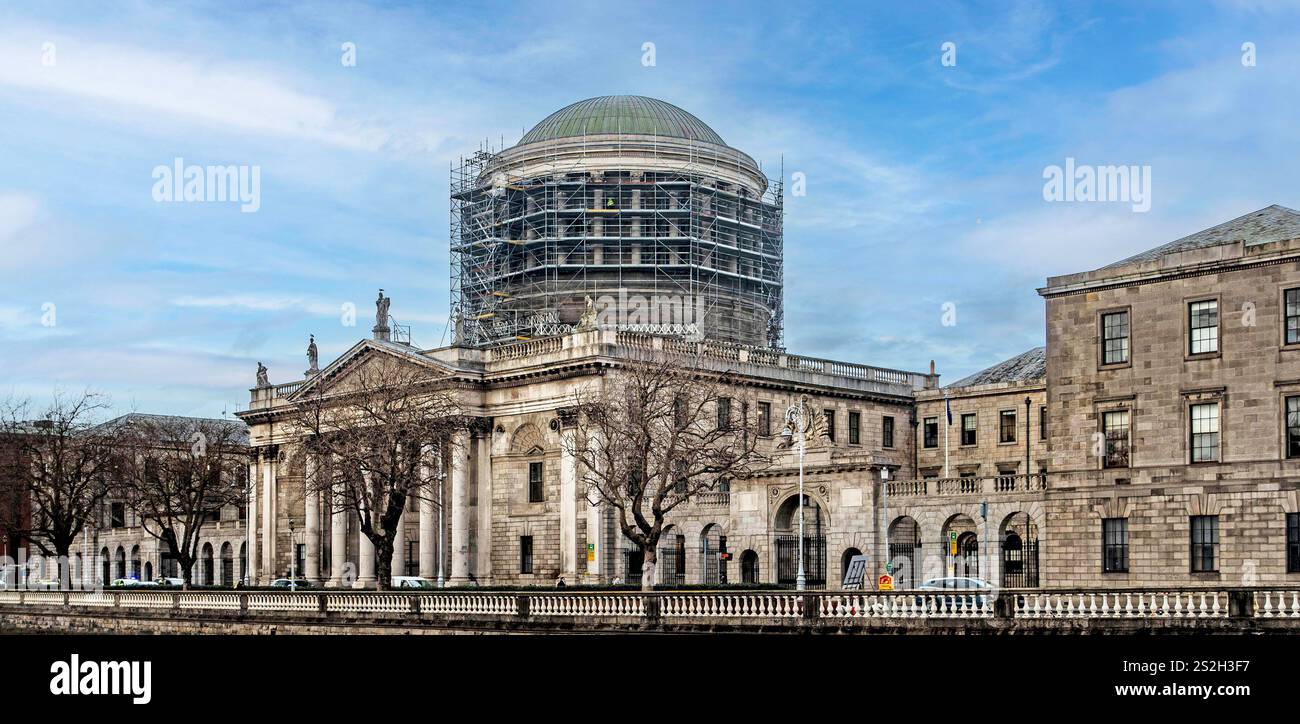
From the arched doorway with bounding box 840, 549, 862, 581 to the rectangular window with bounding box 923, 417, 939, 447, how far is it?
26.6m

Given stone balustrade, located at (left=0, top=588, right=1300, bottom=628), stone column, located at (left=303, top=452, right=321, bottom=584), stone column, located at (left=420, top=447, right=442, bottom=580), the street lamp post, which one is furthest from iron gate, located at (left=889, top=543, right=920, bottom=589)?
stone column, located at (left=303, top=452, right=321, bottom=584)

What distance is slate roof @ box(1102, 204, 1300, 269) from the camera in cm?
5384

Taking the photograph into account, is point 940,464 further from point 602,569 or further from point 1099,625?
point 1099,625

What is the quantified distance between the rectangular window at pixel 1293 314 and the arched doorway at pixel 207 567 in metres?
87.5

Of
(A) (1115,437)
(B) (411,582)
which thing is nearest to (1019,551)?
(A) (1115,437)

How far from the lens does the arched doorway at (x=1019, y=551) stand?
66.4 meters

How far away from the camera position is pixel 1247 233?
54.8 metres

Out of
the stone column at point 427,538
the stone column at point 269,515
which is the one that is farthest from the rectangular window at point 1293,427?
the stone column at point 269,515

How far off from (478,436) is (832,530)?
25580mm

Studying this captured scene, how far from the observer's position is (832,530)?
Result: 227 feet

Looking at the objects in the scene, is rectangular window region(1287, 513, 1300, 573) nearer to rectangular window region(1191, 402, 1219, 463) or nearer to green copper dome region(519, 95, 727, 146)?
rectangular window region(1191, 402, 1219, 463)

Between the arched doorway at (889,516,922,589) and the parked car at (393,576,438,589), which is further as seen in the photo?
the parked car at (393,576,438,589)

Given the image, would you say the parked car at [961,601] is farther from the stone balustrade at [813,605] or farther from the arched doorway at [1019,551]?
the arched doorway at [1019,551]
